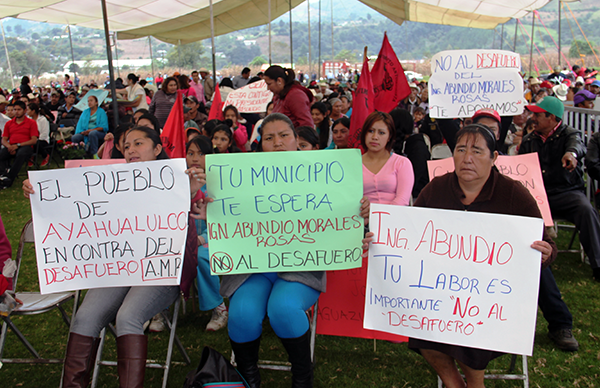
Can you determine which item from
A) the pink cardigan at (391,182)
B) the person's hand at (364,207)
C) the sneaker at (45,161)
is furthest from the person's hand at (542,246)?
the sneaker at (45,161)

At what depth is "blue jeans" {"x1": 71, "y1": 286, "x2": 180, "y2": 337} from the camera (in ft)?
8.62

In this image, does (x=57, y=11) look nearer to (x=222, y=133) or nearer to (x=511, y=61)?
(x=222, y=133)

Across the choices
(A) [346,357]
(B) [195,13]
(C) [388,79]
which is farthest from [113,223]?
(B) [195,13]

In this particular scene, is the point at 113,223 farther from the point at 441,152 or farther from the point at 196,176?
the point at 441,152

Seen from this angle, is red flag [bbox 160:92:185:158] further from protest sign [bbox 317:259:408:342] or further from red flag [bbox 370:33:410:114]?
protest sign [bbox 317:259:408:342]

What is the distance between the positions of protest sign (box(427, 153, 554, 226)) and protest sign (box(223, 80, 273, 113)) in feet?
17.3

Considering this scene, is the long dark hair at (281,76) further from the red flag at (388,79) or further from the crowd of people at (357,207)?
the red flag at (388,79)

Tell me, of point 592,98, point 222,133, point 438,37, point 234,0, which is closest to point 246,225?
point 222,133

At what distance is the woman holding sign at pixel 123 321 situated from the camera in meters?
2.54

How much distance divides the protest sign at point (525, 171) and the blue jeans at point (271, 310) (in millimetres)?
1799

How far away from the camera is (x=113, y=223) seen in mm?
2697

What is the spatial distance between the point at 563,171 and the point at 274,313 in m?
3.52

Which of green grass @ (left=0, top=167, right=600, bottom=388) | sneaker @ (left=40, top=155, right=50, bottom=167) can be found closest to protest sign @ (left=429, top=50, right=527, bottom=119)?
green grass @ (left=0, top=167, right=600, bottom=388)

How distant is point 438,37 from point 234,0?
129m
